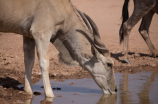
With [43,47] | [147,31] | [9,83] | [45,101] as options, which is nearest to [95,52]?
[43,47]

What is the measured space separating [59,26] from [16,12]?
2.20ft

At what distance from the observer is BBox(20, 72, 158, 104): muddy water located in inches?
226

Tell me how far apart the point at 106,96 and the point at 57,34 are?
1.23m

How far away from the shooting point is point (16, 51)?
9.02 meters

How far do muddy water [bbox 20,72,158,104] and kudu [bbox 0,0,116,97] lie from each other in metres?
0.22

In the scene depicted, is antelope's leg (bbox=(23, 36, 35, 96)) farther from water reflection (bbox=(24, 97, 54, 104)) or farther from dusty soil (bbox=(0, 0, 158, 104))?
water reflection (bbox=(24, 97, 54, 104))

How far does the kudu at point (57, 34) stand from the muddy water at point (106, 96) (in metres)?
0.22

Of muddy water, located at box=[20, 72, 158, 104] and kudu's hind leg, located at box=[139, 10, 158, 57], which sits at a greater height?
kudu's hind leg, located at box=[139, 10, 158, 57]

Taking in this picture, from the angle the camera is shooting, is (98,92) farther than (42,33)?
Yes

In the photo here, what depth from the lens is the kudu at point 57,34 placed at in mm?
5672

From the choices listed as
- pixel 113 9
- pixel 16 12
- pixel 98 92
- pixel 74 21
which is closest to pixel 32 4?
pixel 16 12

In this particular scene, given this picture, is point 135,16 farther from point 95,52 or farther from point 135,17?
point 95,52

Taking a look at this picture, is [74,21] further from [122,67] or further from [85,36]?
[122,67]

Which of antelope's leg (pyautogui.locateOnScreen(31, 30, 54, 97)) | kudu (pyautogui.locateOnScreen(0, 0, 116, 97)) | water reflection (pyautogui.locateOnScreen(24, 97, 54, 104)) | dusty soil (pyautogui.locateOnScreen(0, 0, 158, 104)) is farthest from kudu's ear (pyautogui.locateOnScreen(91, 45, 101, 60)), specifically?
water reflection (pyautogui.locateOnScreen(24, 97, 54, 104))
